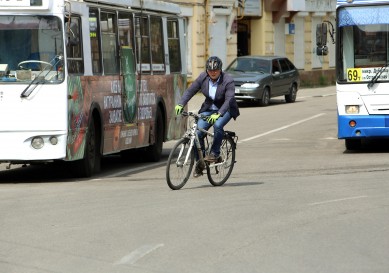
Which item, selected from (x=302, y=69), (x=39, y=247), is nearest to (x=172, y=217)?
(x=39, y=247)

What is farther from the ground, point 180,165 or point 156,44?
point 156,44

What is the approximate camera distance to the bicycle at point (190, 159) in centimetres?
1463

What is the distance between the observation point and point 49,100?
52.3 feet

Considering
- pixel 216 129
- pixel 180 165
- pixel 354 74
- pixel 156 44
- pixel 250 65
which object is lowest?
pixel 180 165

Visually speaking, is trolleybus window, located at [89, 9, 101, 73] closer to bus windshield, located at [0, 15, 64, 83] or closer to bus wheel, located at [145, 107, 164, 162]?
bus windshield, located at [0, 15, 64, 83]

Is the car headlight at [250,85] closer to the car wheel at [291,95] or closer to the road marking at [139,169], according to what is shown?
the car wheel at [291,95]

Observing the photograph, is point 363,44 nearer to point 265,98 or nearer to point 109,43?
point 109,43

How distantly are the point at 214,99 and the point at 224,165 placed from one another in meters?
0.91

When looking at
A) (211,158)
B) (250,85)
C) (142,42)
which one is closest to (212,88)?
(211,158)

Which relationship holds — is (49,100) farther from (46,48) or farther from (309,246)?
(309,246)

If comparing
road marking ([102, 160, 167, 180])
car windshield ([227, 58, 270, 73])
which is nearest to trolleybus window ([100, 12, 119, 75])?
road marking ([102, 160, 167, 180])

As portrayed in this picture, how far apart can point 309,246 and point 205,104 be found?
5528 millimetres

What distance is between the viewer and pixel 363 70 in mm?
20578

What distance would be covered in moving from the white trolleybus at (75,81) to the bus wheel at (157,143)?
20cm
